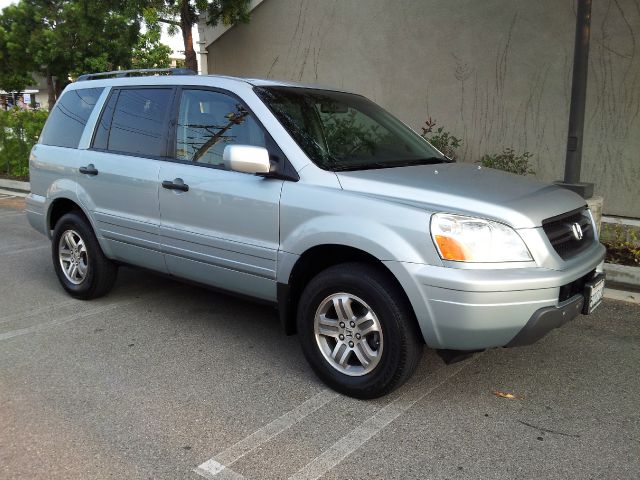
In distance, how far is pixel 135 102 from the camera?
4.76 metres

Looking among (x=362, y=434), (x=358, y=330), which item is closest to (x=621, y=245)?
(x=358, y=330)

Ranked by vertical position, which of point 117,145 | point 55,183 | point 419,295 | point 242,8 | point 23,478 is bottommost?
point 23,478

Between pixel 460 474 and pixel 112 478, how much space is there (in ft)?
5.19

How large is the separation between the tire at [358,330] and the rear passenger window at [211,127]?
106cm

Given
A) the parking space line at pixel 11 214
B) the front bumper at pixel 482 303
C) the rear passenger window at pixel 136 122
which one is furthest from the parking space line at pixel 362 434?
the parking space line at pixel 11 214

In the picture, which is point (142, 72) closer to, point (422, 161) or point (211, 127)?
point (211, 127)

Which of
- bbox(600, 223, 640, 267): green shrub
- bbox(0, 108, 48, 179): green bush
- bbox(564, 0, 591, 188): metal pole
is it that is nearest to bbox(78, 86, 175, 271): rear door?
bbox(564, 0, 591, 188): metal pole

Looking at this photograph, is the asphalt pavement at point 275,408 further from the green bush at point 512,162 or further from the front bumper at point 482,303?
the green bush at point 512,162

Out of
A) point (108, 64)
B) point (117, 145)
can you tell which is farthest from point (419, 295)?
point (108, 64)

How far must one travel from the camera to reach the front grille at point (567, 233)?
3326 mm

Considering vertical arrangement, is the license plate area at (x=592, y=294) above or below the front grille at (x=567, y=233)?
below

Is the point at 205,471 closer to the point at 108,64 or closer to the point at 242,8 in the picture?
the point at 242,8

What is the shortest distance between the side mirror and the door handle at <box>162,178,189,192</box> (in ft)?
2.10

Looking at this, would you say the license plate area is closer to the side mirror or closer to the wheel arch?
the wheel arch
